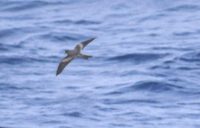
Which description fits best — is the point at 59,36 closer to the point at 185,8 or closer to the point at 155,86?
the point at 185,8

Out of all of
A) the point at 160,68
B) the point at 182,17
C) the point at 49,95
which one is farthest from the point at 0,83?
the point at 182,17

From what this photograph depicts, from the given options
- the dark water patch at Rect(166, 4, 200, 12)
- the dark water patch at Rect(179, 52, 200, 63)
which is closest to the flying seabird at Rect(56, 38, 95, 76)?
the dark water patch at Rect(179, 52, 200, 63)

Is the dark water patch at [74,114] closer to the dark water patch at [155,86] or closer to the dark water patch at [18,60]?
the dark water patch at [155,86]

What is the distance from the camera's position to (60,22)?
104 feet

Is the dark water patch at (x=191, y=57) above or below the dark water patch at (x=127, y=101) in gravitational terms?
above

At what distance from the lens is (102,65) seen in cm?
2739

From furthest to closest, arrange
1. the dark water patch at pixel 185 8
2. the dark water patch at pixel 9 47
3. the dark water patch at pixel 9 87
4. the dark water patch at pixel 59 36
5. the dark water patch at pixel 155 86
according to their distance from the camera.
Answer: the dark water patch at pixel 185 8 < the dark water patch at pixel 59 36 < the dark water patch at pixel 9 47 < the dark water patch at pixel 9 87 < the dark water patch at pixel 155 86

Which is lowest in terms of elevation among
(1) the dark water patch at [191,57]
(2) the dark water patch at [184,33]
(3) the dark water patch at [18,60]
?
(1) the dark water patch at [191,57]

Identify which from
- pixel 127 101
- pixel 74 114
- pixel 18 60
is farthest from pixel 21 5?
pixel 74 114

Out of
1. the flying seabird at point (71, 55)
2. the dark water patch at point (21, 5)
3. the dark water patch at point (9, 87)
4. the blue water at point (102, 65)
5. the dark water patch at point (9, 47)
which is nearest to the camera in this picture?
the flying seabird at point (71, 55)

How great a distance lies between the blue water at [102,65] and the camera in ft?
80.5

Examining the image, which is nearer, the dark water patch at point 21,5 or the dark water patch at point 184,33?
the dark water patch at point 184,33

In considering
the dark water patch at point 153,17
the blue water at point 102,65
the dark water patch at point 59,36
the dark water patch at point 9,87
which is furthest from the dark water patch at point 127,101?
the dark water patch at point 153,17

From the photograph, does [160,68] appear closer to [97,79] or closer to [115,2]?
[97,79]
